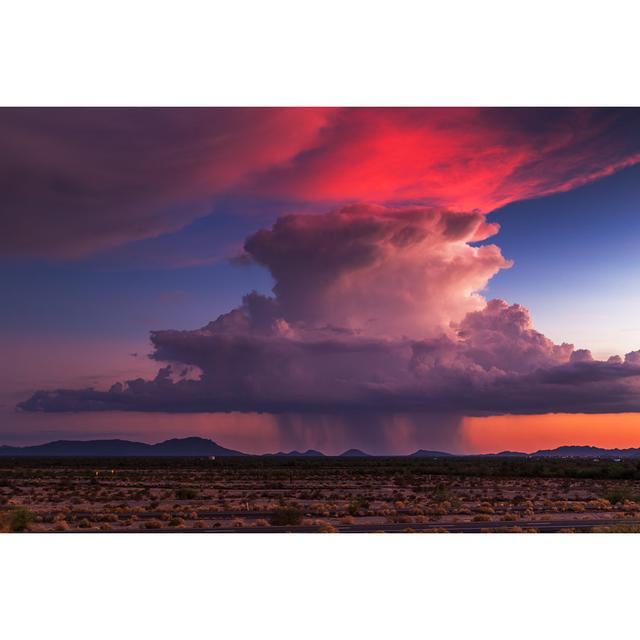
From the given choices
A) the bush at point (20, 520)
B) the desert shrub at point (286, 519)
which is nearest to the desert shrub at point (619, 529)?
the desert shrub at point (286, 519)

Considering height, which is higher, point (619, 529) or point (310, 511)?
point (619, 529)

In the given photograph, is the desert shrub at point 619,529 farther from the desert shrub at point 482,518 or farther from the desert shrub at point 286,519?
the desert shrub at point 286,519

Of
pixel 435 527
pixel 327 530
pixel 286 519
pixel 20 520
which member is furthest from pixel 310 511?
pixel 20 520

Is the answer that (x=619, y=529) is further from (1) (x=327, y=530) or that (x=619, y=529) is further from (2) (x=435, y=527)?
(1) (x=327, y=530)

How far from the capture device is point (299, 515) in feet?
98.6

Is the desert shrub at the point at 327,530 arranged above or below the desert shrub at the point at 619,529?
below

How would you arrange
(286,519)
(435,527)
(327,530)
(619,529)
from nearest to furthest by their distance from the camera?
(619,529), (327,530), (435,527), (286,519)

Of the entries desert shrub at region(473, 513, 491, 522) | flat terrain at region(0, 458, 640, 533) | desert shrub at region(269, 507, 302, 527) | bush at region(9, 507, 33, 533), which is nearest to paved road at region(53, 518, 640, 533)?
flat terrain at region(0, 458, 640, 533)

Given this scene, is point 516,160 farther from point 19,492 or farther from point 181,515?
Result: point 19,492

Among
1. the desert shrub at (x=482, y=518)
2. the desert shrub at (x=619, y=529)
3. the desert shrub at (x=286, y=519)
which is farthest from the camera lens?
the desert shrub at (x=482, y=518)

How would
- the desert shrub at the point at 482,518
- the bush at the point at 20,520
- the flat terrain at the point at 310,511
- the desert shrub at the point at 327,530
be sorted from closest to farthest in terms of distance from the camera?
the desert shrub at the point at 327,530, the bush at the point at 20,520, the flat terrain at the point at 310,511, the desert shrub at the point at 482,518

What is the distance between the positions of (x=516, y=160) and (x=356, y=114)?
24.5 ft
